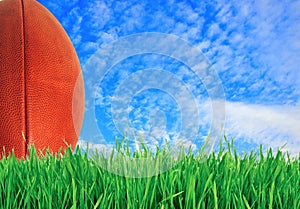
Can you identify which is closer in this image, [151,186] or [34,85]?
[151,186]

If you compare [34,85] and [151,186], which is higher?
[34,85]

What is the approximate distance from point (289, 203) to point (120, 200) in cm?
76

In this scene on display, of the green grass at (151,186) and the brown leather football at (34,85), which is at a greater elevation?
the brown leather football at (34,85)

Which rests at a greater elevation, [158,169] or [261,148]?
[261,148]

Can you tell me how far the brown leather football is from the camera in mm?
2928

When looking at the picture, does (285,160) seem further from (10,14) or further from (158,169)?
(10,14)

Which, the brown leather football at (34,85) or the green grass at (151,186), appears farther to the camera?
the brown leather football at (34,85)

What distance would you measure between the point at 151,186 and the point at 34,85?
1.67 meters

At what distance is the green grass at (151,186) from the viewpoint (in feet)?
5.08

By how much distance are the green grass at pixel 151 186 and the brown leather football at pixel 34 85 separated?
795mm

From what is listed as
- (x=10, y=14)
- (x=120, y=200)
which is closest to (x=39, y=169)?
(x=120, y=200)

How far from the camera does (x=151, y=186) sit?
5.46 feet

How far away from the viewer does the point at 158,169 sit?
187 cm

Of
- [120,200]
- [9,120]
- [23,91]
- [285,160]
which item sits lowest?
[120,200]
